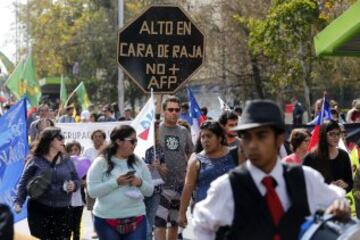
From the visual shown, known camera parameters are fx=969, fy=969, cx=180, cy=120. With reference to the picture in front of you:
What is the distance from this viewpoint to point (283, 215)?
15.0ft

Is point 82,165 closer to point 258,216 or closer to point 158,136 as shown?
point 158,136

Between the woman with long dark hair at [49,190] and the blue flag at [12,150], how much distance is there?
1.62ft

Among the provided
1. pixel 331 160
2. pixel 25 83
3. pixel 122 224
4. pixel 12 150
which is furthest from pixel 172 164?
pixel 25 83

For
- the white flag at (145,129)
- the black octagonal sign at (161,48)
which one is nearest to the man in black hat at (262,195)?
the white flag at (145,129)

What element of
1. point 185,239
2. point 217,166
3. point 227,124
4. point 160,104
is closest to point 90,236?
point 185,239

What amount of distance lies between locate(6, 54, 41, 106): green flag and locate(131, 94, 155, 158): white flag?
14.4 metres

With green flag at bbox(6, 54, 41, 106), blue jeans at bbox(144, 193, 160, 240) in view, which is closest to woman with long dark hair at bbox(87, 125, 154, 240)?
blue jeans at bbox(144, 193, 160, 240)

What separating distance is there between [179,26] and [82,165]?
84.4 inches

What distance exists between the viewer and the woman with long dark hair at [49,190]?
946 cm

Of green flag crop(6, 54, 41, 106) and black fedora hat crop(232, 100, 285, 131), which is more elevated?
black fedora hat crop(232, 100, 285, 131)

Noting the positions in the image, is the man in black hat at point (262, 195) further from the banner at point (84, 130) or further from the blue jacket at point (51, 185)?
the banner at point (84, 130)

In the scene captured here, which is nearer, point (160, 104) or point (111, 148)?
point (111, 148)

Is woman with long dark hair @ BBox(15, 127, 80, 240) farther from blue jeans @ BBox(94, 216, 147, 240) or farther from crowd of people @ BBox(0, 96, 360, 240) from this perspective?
A: blue jeans @ BBox(94, 216, 147, 240)

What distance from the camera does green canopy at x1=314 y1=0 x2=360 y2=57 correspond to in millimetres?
9375
